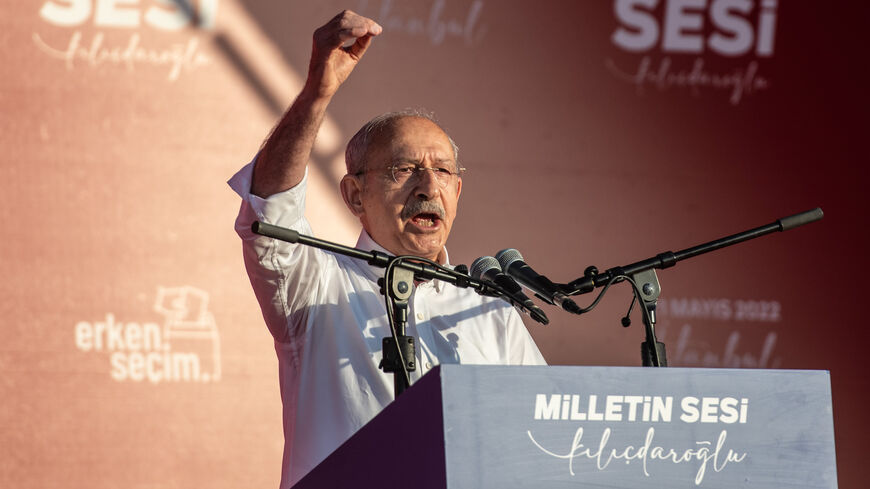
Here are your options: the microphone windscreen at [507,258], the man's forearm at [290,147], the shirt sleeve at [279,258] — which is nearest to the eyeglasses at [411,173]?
the shirt sleeve at [279,258]

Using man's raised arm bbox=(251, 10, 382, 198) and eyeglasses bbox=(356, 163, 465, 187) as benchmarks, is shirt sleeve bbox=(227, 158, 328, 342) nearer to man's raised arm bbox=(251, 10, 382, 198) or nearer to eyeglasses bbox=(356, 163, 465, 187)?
man's raised arm bbox=(251, 10, 382, 198)

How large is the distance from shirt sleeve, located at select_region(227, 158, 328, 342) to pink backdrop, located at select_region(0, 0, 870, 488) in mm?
1004

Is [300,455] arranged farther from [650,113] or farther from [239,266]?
[650,113]

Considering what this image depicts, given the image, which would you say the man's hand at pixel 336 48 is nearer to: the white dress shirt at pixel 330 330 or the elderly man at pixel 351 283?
the elderly man at pixel 351 283

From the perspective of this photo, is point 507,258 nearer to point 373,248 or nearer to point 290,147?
point 290,147

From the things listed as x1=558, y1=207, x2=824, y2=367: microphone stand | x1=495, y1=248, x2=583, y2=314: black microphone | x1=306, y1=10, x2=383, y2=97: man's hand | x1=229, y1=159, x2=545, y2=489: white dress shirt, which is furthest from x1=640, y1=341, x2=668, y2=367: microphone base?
x1=306, y1=10, x2=383, y2=97: man's hand

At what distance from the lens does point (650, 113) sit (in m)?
3.47

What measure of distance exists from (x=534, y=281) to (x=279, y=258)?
25.0 inches

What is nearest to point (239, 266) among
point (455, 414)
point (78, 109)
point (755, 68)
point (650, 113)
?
point (78, 109)

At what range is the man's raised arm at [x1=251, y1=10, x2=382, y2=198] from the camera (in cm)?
178

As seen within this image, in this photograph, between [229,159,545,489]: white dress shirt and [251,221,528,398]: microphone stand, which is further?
[229,159,545,489]: white dress shirt

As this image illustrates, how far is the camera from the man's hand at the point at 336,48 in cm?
176

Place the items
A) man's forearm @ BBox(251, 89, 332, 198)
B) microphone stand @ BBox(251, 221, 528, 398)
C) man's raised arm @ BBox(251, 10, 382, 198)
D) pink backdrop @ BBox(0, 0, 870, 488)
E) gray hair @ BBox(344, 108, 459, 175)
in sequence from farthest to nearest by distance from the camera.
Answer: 1. pink backdrop @ BBox(0, 0, 870, 488)
2. gray hair @ BBox(344, 108, 459, 175)
3. man's forearm @ BBox(251, 89, 332, 198)
4. man's raised arm @ BBox(251, 10, 382, 198)
5. microphone stand @ BBox(251, 221, 528, 398)

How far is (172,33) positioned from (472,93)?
1005mm
